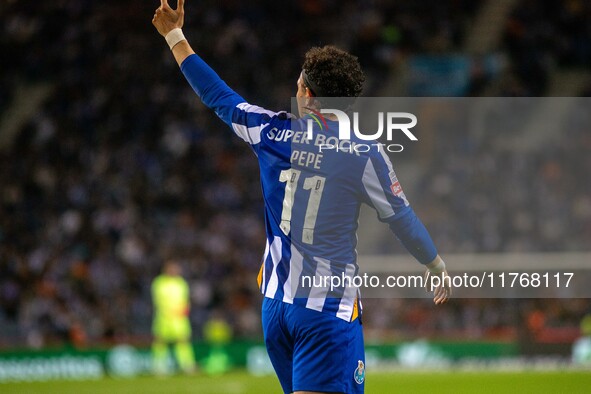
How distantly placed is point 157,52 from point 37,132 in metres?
3.17

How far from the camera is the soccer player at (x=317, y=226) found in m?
4.45

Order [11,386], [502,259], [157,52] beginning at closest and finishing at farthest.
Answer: [11,386], [502,259], [157,52]

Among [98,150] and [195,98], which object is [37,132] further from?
[195,98]

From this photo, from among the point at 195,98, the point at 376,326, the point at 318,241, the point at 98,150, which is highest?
the point at 195,98

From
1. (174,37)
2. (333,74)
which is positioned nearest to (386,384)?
(174,37)

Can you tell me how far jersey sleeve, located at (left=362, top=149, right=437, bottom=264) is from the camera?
4492 mm

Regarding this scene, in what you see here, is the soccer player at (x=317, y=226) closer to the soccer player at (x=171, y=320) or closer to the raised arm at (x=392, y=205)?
the raised arm at (x=392, y=205)

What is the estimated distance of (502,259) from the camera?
53.2 ft

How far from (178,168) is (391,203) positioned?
15.5 metres

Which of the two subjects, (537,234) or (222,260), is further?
(222,260)

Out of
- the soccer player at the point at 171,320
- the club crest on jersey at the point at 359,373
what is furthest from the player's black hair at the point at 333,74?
the soccer player at the point at 171,320

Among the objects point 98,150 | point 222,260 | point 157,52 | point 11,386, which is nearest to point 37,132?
point 98,150

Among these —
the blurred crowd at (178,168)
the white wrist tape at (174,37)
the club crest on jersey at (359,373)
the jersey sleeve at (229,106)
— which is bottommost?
the club crest on jersey at (359,373)

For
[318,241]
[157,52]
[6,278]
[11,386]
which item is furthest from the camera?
[157,52]
